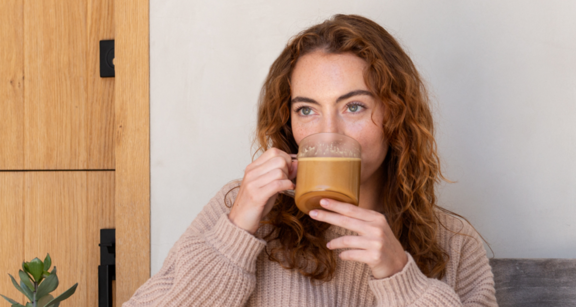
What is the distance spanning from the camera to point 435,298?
97 cm

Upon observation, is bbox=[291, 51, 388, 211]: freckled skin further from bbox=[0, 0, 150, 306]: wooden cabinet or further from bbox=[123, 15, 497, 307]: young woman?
bbox=[0, 0, 150, 306]: wooden cabinet

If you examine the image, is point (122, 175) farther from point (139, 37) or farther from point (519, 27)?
point (519, 27)

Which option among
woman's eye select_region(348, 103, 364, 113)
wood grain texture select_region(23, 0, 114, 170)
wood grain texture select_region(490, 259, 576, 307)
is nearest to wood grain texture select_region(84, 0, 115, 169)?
wood grain texture select_region(23, 0, 114, 170)

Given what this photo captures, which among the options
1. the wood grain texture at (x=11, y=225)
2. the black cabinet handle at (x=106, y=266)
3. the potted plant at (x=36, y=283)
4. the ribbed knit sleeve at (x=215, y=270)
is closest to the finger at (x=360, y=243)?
the ribbed knit sleeve at (x=215, y=270)

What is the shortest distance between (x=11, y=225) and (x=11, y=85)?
544 mm

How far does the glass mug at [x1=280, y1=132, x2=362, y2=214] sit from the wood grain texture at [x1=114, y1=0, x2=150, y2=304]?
0.92m

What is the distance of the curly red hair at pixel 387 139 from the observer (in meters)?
1.13

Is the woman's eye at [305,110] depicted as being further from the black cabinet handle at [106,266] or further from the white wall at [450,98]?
the black cabinet handle at [106,266]

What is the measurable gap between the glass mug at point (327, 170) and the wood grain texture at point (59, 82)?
1142 millimetres

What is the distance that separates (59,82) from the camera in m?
1.68

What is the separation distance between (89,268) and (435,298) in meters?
1.33

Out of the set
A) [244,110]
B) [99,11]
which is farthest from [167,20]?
[244,110]

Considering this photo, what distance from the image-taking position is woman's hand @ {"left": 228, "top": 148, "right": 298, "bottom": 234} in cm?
91

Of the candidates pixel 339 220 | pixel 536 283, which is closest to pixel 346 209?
pixel 339 220
